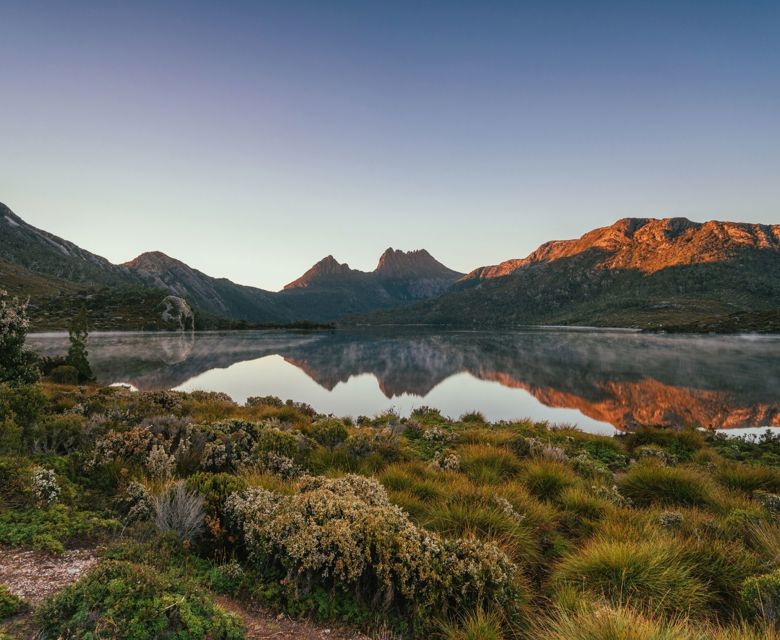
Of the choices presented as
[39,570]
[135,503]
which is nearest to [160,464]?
A: [135,503]

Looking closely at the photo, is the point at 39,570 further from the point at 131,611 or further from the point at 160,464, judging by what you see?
the point at 160,464

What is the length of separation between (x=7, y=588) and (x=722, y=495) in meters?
12.1

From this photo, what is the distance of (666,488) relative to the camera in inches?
350

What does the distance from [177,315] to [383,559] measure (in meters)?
154

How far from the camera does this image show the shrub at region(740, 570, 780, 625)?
13.8 feet

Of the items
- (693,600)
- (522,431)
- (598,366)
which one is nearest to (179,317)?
(598,366)

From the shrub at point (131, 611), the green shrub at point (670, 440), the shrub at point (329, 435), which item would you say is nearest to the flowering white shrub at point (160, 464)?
the shrub at point (329, 435)

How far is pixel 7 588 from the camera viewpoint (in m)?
4.14

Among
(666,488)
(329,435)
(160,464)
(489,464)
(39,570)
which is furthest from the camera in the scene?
(329,435)

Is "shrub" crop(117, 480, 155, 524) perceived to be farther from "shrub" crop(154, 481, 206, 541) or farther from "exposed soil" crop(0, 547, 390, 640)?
"exposed soil" crop(0, 547, 390, 640)

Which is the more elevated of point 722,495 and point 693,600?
point 693,600

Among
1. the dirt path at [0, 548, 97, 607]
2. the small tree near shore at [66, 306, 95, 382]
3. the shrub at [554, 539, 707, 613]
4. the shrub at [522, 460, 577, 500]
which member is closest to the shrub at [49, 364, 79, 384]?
the small tree near shore at [66, 306, 95, 382]

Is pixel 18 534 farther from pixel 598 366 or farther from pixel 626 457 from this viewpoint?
pixel 598 366

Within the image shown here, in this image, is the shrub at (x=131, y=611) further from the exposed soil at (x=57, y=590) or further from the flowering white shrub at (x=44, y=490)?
the flowering white shrub at (x=44, y=490)
